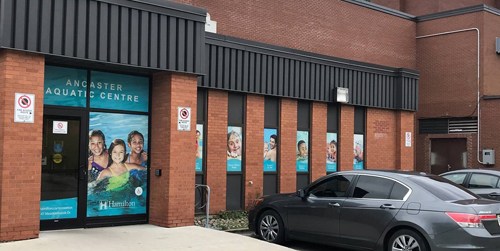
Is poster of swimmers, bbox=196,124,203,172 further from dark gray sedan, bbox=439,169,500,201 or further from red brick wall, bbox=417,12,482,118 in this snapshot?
red brick wall, bbox=417,12,482,118

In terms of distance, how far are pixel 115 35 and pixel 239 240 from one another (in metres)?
4.43

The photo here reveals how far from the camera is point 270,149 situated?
15.4 m

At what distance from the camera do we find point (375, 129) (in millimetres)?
18406

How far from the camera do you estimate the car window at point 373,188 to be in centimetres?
905

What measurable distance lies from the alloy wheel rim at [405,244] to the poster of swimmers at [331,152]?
8.44 meters

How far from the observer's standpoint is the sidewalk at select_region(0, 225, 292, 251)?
8.69 m

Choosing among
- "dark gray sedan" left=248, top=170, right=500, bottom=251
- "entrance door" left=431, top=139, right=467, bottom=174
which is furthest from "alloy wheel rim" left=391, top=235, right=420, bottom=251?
"entrance door" left=431, top=139, right=467, bottom=174

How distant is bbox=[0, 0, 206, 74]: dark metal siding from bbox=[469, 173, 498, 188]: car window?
6.89 m

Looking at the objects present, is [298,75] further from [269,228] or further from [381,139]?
[269,228]

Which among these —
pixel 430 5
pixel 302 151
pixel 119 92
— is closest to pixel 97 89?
pixel 119 92

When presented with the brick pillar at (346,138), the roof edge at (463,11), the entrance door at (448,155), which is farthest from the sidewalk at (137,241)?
the roof edge at (463,11)

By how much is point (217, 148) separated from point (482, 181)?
643 centimetres

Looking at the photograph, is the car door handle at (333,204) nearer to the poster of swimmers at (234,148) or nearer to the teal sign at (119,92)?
the teal sign at (119,92)

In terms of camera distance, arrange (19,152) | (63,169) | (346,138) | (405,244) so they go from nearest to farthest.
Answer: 1. (405,244)
2. (19,152)
3. (63,169)
4. (346,138)
